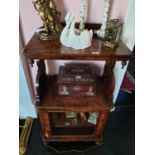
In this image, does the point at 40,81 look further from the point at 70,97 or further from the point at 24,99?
the point at 24,99

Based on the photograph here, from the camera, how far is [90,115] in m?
1.24

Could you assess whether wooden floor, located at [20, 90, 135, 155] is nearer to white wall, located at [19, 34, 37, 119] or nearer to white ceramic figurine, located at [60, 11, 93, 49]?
white wall, located at [19, 34, 37, 119]

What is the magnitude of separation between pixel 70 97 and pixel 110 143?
63cm

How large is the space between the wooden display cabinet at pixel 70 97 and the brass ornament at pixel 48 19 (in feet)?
0.12

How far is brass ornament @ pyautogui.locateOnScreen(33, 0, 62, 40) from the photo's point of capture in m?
0.81

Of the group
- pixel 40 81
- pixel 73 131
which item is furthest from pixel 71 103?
pixel 73 131

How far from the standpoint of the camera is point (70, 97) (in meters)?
1.07

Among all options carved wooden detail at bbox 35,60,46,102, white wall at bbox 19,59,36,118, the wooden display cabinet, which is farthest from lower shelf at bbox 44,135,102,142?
carved wooden detail at bbox 35,60,46,102

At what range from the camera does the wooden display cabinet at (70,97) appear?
0.77 m

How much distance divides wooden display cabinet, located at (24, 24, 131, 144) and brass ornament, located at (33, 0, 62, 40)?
4 centimetres
